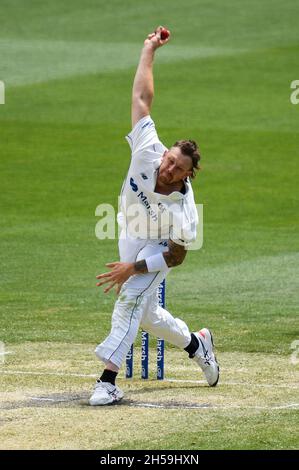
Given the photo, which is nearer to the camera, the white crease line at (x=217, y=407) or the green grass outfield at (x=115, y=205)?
the green grass outfield at (x=115, y=205)

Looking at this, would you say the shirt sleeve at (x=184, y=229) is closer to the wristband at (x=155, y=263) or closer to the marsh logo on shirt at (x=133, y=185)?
the wristband at (x=155, y=263)

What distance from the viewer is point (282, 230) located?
21125mm

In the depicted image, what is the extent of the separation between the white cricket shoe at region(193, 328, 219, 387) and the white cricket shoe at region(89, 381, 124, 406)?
38.7 inches

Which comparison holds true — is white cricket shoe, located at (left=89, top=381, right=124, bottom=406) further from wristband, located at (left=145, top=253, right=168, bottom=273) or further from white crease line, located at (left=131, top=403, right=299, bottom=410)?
wristband, located at (left=145, top=253, right=168, bottom=273)

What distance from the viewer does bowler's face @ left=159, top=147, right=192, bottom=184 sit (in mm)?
9953

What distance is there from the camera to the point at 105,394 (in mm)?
9789

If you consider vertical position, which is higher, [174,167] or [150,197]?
[174,167]

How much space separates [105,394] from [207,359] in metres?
1.21

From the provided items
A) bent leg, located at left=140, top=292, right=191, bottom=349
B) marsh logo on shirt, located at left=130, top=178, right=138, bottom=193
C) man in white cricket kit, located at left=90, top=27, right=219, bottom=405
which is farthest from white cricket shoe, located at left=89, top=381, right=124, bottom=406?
marsh logo on shirt, located at left=130, top=178, right=138, bottom=193

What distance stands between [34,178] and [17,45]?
33.2 ft

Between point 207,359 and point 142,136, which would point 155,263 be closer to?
point 142,136

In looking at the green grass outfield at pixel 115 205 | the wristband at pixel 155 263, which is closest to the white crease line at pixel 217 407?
the green grass outfield at pixel 115 205

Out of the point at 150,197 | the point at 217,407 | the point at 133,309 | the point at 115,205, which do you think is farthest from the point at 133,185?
the point at 115,205

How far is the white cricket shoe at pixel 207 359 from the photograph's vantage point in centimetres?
1062
